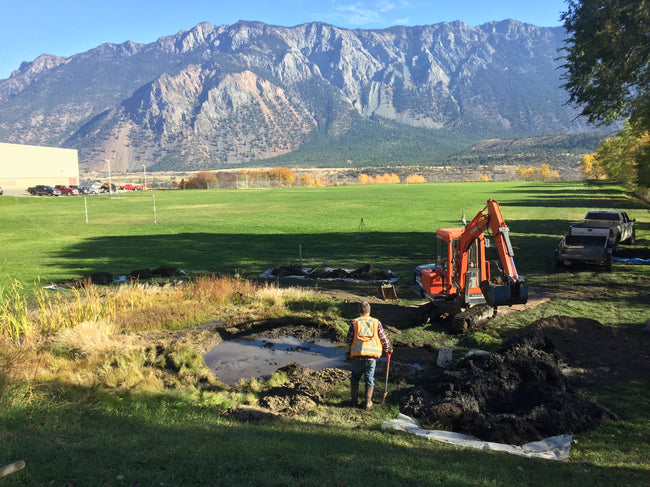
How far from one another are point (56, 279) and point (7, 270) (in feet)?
12.2

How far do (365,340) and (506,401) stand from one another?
2736 mm

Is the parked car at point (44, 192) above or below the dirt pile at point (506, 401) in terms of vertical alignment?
above

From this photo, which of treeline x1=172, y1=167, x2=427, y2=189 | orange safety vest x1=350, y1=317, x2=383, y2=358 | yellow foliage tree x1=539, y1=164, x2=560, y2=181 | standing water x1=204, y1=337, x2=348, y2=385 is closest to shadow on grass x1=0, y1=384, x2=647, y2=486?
orange safety vest x1=350, y1=317, x2=383, y2=358

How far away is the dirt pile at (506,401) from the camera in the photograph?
26.5 ft

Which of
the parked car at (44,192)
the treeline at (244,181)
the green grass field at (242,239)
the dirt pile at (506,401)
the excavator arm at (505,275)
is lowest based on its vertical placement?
the dirt pile at (506,401)

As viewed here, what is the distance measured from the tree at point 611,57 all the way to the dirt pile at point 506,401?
20.7 m

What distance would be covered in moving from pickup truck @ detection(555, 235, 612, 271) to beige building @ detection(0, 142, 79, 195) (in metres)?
104

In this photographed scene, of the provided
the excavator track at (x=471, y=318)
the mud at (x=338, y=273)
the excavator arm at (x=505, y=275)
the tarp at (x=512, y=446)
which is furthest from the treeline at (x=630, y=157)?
the tarp at (x=512, y=446)

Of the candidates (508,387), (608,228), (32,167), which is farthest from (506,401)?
(32,167)

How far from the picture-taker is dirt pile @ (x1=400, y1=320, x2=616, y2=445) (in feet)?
26.5

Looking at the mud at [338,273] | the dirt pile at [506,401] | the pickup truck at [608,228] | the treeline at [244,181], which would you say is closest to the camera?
the dirt pile at [506,401]

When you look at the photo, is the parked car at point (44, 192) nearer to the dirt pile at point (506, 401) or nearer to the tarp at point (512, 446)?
the dirt pile at point (506, 401)

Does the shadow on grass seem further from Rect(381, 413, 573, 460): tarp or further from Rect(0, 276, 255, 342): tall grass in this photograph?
Rect(0, 276, 255, 342): tall grass

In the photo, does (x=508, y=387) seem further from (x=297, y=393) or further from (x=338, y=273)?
(x=338, y=273)
